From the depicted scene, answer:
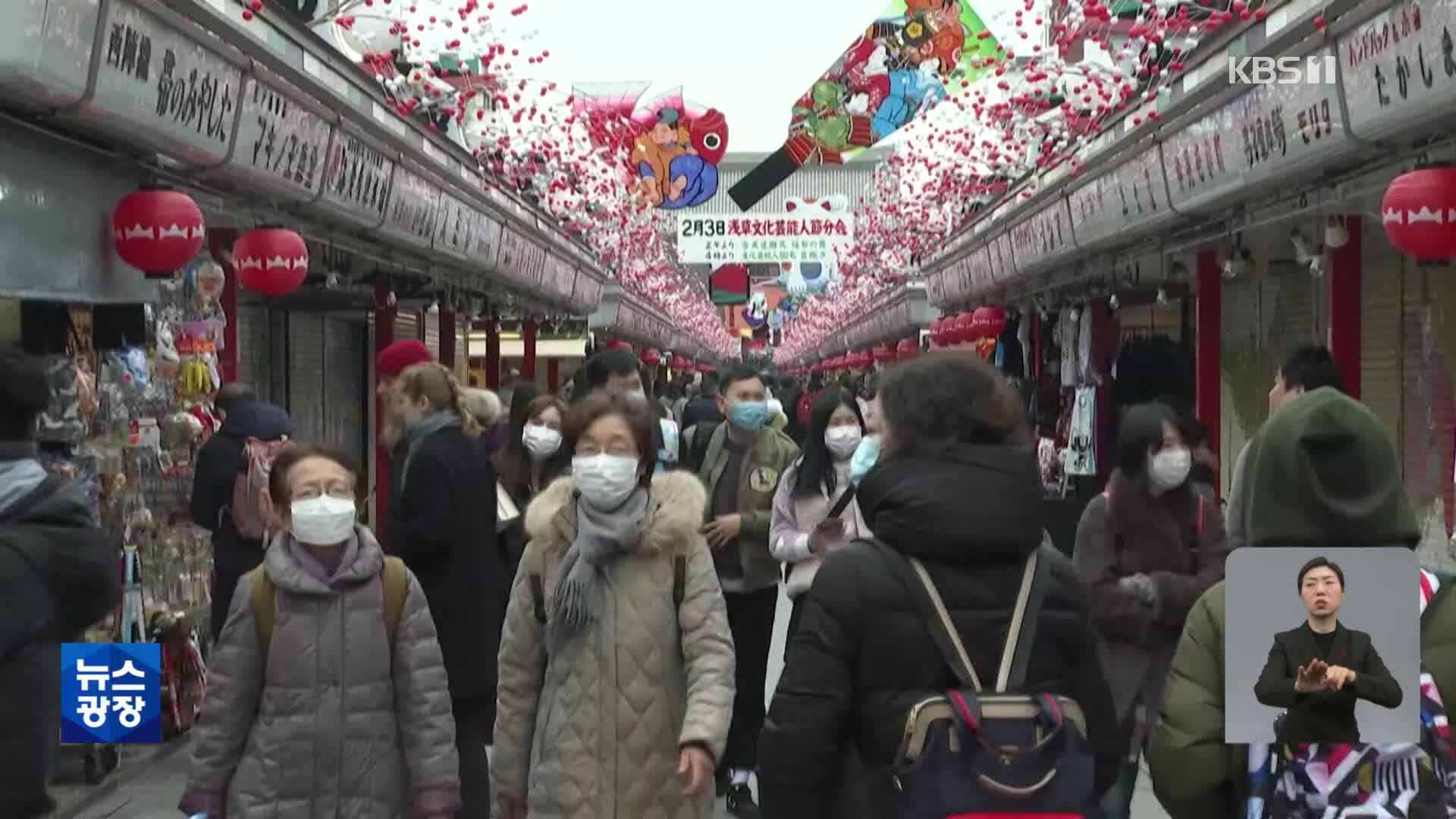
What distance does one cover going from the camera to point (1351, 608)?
2318 mm

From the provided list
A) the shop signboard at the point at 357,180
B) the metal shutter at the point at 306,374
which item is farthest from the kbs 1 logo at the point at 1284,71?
the metal shutter at the point at 306,374

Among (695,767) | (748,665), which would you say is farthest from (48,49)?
(748,665)

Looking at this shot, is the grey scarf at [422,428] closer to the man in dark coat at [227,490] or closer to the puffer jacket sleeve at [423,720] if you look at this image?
A: the puffer jacket sleeve at [423,720]

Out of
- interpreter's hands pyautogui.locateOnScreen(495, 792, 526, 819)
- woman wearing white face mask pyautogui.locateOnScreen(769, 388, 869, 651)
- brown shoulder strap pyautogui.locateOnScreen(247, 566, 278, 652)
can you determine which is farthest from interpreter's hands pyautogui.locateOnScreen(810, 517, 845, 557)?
brown shoulder strap pyautogui.locateOnScreen(247, 566, 278, 652)

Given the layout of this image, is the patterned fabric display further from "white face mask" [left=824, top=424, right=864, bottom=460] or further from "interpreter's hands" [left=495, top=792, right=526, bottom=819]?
"white face mask" [left=824, top=424, right=864, bottom=460]

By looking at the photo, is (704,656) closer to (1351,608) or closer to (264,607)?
(264,607)

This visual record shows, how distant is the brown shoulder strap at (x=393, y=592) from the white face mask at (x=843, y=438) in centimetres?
247

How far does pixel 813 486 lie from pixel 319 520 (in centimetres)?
252

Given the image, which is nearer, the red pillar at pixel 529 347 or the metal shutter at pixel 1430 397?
the metal shutter at pixel 1430 397

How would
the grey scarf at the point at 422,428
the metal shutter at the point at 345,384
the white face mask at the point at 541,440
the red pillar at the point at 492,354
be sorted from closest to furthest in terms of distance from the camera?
1. the grey scarf at the point at 422,428
2. the white face mask at the point at 541,440
3. the metal shutter at the point at 345,384
4. the red pillar at the point at 492,354

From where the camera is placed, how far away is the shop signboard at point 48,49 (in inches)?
180

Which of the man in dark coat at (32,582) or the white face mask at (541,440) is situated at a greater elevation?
the white face mask at (541,440)

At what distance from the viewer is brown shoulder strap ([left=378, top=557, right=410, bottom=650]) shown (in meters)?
3.99

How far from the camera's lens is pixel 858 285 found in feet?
106
